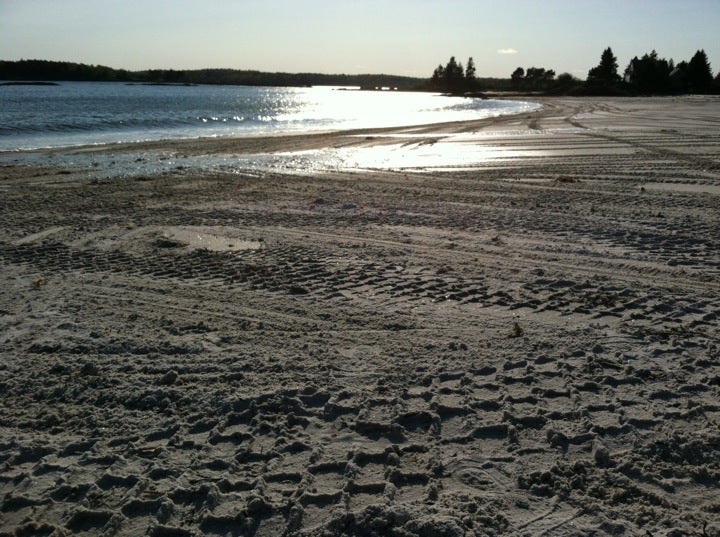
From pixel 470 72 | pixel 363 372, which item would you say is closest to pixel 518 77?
pixel 470 72

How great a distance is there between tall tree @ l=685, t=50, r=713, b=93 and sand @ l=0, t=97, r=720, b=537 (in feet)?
278

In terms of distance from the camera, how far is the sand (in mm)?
3000

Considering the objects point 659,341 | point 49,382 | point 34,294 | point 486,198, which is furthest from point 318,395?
point 486,198

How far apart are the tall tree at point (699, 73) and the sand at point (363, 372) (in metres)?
84.8

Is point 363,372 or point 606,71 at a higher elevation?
point 606,71

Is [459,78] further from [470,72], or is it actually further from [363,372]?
[363,372]

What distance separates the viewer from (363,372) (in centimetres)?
435

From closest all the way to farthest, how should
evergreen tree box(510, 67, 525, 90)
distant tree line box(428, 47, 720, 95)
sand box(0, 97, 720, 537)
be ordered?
1. sand box(0, 97, 720, 537)
2. distant tree line box(428, 47, 720, 95)
3. evergreen tree box(510, 67, 525, 90)

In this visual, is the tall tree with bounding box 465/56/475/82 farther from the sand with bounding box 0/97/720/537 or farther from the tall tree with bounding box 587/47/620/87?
the sand with bounding box 0/97/720/537

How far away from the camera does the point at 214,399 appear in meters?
3.98

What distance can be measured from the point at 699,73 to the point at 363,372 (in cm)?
9361

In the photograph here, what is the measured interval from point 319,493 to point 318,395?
3.34 ft

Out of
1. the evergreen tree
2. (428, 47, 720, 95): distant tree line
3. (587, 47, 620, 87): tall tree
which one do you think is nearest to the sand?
(428, 47, 720, 95): distant tree line

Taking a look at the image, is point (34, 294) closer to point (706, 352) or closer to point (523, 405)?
point (523, 405)
